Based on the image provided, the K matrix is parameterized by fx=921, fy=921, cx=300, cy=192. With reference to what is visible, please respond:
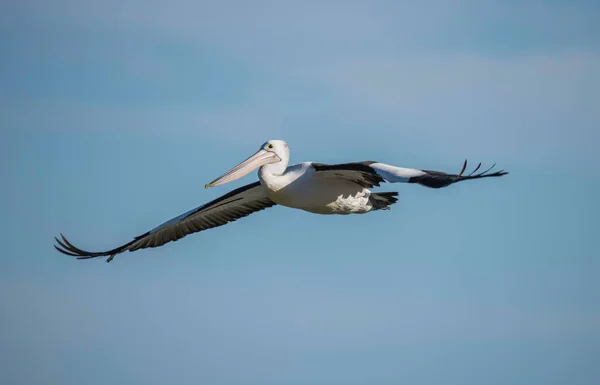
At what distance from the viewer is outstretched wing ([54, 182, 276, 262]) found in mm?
16156

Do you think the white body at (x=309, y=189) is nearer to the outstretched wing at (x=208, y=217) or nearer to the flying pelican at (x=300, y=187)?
the flying pelican at (x=300, y=187)

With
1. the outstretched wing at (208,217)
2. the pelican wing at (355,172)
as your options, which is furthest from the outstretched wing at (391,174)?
the outstretched wing at (208,217)

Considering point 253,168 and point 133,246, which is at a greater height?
point 253,168

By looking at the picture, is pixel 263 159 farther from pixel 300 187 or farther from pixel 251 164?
pixel 300 187

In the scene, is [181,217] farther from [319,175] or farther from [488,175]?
[488,175]

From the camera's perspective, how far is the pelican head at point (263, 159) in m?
14.7

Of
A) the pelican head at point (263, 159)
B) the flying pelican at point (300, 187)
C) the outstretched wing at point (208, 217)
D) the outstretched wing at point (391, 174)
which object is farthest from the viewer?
the outstretched wing at point (208, 217)

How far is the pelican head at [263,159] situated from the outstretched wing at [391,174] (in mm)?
960

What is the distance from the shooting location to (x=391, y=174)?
11922 mm

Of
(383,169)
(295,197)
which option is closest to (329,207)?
(295,197)

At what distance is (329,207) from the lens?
1451cm

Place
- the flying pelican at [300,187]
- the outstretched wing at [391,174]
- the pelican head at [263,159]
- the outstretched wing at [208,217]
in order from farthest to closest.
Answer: the outstretched wing at [208,217], the pelican head at [263,159], the flying pelican at [300,187], the outstretched wing at [391,174]

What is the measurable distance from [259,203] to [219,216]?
0.79m

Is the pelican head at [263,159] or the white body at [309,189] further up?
the pelican head at [263,159]
